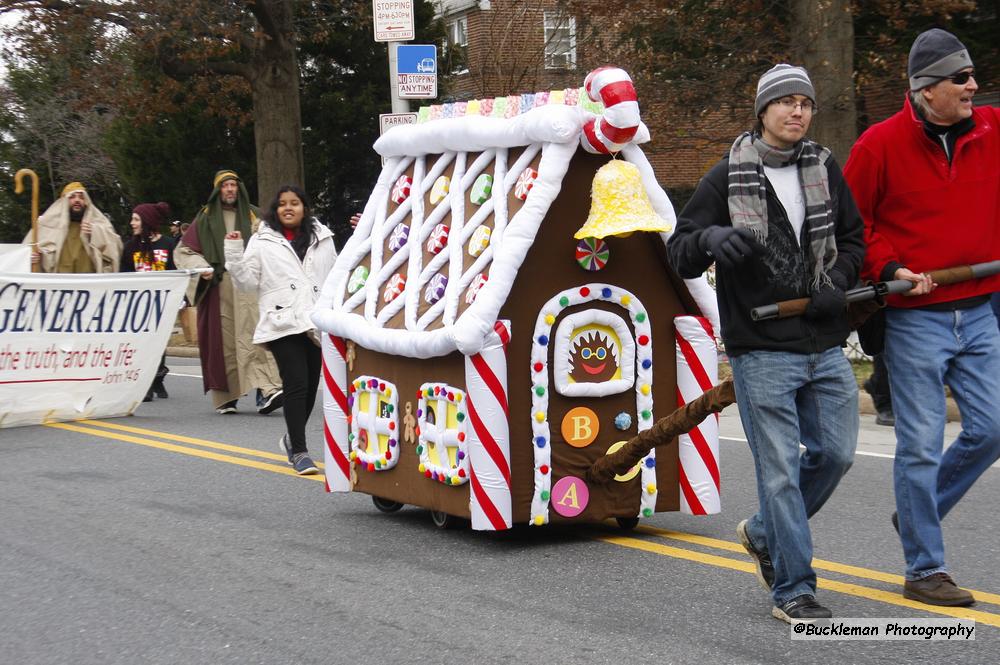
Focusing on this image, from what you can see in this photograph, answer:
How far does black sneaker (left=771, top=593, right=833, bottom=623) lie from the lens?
4773 mm

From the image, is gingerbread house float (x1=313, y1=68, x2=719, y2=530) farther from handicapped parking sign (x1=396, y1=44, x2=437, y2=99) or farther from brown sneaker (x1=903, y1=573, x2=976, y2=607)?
handicapped parking sign (x1=396, y1=44, x2=437, y2=99)

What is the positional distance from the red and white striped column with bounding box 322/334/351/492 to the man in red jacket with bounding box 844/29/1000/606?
10.3ft

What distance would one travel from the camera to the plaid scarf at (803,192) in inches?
185

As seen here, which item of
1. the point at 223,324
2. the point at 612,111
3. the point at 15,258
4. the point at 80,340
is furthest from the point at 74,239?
the point at 612,111

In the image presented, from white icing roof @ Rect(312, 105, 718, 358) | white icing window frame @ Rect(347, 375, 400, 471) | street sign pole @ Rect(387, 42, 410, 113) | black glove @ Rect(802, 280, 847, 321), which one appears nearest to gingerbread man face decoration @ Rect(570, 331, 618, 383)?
white icing roof @ Rect(312, 105, 718, 358)

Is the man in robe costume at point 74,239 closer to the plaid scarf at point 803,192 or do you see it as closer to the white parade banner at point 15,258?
the white parade banner at point 15,258

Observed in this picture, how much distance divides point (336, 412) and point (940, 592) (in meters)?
3.38

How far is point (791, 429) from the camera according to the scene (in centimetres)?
479

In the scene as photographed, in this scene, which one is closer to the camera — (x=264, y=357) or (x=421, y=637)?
(x=421, y=637)

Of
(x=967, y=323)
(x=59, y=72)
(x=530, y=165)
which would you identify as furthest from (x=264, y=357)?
(x=59, y=72)

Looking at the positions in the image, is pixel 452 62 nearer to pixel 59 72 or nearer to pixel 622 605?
pixel 59 72

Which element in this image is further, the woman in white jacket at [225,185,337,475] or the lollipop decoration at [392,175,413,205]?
the woman in white jacket at [225,185,337,475]

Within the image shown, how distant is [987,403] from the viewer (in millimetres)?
4965

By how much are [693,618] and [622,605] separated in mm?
330
